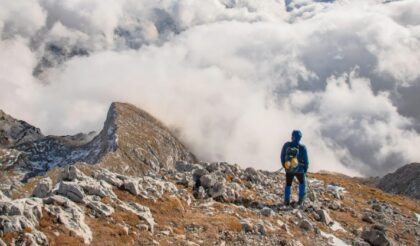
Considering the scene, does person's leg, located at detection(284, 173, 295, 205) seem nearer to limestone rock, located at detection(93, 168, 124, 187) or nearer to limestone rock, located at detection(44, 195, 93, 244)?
limestone rock, located at detection(93, 168, 124, 187)

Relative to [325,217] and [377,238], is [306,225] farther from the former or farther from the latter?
[377,238]

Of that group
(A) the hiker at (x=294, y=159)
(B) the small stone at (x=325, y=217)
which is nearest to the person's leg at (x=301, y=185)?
(A) the hiker at (x=294, y=159)

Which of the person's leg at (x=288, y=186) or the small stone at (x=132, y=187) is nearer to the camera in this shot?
the small stone at (x=132, y=187)

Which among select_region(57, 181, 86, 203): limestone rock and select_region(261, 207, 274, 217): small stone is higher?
select_region(261, 207, 274, 217): small stone

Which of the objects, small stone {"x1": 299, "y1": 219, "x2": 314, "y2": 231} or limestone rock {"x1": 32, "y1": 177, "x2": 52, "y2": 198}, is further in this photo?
small stone {"x1": 299, "y1": 219, "x2": 314, "y2": 231}

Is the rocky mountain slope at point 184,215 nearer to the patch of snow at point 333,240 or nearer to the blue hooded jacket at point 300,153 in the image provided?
the patch of snow at point 333,240

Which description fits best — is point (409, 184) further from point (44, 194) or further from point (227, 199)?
point (44, 194)

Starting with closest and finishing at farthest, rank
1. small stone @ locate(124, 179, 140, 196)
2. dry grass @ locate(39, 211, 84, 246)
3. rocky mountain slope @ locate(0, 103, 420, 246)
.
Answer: dry grass @ locate(39, 211, 84, 246) → rocky mountain slope @ locate(0, 103, 420, 246) → small stone @ locate(124, 179, 140, 196)

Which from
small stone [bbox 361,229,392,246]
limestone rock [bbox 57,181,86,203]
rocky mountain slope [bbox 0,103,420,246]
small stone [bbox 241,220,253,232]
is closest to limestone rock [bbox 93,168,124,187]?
rocky mountain slope [bbox 0,103,420,246]

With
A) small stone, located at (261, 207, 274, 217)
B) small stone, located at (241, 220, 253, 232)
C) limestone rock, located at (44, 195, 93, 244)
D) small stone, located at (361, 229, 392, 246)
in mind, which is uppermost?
small stone, located at (261, 207, 274, 217)

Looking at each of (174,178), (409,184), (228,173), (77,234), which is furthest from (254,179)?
(409,184)

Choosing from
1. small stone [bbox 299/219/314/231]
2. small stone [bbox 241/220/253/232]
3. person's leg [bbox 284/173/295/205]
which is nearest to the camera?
small stone [bbox 241/220/253/232]

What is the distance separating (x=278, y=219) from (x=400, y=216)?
17133 mm

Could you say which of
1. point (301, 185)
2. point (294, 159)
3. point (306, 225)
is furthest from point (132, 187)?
point (301, 185)
